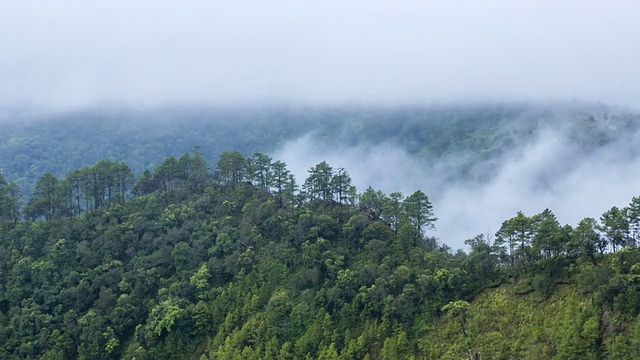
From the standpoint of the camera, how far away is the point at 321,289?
64500mm

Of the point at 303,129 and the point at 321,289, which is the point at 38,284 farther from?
the point at 303,129

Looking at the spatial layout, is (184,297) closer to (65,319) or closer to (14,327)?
(65,319)

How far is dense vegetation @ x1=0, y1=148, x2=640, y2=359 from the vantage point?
172ft

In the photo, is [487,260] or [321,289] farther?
[321,289]

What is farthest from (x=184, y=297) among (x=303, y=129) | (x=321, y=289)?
(x=303, y=129)

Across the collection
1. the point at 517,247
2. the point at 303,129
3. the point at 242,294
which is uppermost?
the point at 303,129

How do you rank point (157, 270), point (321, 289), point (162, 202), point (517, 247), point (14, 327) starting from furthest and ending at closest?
point (162, 202), point (157, 270), point (14, 327), point (321, 289), point (517, 247)

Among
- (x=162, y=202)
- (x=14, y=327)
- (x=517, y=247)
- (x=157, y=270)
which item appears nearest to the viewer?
(x=517, y=247)

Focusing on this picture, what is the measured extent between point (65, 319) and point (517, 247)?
5386 cm

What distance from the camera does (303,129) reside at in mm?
199625

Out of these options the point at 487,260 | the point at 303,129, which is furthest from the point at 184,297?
the point at 303,129

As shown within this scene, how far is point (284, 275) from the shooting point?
6925cm

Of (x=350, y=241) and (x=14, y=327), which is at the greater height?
(x=350, y=241)

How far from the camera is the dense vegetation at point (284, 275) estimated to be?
Result: 2066 inches
